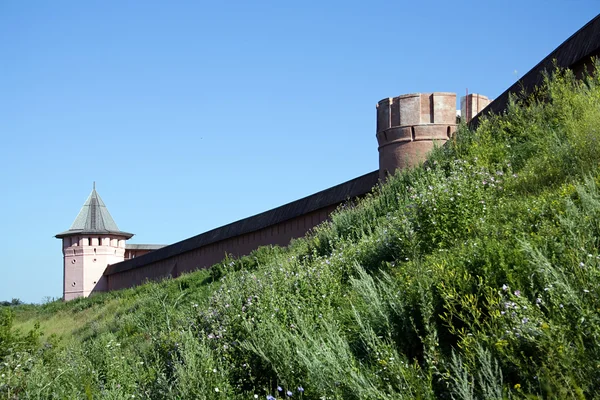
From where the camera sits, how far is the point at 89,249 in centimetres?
3844

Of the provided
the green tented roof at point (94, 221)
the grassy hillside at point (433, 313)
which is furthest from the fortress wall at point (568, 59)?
the green tented roof at point (94, 221)

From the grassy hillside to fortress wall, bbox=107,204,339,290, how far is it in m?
8.75

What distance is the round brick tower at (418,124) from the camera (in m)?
15.0

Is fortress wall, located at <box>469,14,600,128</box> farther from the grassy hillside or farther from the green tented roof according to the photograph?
the green tented roof

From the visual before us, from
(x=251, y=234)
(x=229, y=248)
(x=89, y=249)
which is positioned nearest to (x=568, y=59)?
(x=251, y=234)

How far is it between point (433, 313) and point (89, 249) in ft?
116

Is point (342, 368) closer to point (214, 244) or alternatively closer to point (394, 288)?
point (394, 288)

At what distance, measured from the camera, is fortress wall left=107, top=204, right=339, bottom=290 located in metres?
18.4

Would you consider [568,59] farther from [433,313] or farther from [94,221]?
[94,221]

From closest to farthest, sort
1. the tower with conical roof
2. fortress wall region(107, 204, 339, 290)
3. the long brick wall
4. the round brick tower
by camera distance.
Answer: the round brick tower < the long brick wall < fortress wall region(107, 204, 339, 290) < the tower with conical roof

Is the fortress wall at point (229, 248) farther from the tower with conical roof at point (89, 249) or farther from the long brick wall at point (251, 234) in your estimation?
the tower with conical roof at point (89, 249)

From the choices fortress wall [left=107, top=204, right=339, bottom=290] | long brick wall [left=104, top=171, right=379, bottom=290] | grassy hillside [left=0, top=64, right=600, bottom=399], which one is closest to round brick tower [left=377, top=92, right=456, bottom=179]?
long brick wall [left=104, top=171, right=379, bottom=290]

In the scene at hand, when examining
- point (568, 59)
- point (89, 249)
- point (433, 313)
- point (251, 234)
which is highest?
point (568, 59)

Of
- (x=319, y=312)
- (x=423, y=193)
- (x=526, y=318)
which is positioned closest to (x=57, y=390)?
(x=319, y=312)
